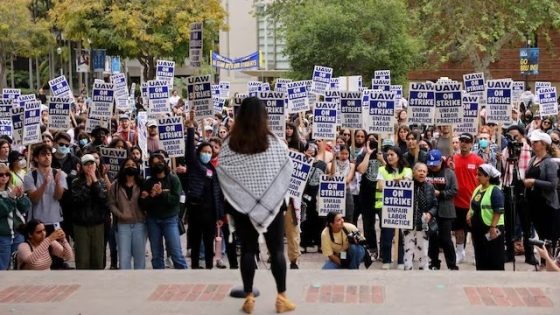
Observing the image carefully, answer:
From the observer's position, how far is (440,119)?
13.7m

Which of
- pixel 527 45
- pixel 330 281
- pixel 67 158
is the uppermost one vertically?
pixel 527 45

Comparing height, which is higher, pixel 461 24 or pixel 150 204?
pixel 461 24

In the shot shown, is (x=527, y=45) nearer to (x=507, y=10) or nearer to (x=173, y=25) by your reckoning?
(x=507, y=10)

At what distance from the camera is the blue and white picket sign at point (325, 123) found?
1391cm

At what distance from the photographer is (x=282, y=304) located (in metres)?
7.77

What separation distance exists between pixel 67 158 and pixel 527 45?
31627mm

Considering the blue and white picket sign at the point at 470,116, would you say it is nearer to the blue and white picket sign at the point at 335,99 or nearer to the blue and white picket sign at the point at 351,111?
the blue and white picket sign at the point at 351,111

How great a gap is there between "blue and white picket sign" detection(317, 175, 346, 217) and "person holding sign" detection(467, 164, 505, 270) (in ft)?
6.44

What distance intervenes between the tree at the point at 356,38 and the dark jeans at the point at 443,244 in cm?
2262

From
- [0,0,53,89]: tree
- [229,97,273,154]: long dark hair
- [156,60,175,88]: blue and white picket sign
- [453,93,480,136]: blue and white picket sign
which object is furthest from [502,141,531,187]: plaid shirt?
[0,0,53,89]: tree

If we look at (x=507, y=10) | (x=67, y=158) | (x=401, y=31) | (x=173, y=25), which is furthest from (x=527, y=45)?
(x=67, y=158)

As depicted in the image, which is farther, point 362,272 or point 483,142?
point 483,142

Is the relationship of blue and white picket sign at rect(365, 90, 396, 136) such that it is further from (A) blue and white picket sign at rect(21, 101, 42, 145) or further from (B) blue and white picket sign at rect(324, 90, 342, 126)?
(A) blue and white picket sign at rect(21, 101, 42, 145)

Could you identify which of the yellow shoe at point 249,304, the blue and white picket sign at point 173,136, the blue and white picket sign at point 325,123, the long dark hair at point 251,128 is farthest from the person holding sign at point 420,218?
the long dark hair at point 251,128
